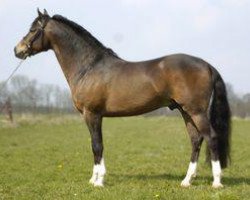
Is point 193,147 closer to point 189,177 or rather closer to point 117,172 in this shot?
point 189,177

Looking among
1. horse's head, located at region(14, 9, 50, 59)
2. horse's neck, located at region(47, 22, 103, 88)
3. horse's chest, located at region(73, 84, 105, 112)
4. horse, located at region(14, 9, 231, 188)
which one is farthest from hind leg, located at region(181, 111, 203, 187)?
horse's head, located at region(14, 9, 50, 59)

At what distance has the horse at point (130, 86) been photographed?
8516mm

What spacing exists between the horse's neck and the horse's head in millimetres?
206

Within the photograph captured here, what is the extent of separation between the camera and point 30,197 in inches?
308

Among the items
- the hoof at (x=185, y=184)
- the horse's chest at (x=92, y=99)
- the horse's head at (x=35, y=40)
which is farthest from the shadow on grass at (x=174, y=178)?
the horse's head at (x=35, y=40)

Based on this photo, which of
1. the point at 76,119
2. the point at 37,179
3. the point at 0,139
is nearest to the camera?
the point at 37,179

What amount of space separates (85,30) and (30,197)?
360 cm

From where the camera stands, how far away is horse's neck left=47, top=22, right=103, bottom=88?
9398 millimetres

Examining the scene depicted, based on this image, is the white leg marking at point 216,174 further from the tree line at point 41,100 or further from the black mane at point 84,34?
the tree line at point 41,100

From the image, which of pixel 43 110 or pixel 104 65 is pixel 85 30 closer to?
pixel 104 65

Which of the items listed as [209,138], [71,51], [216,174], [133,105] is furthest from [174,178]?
[71,51]

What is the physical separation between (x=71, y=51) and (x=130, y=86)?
1.57 meters

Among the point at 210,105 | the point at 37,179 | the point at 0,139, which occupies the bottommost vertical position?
the point at 0,139

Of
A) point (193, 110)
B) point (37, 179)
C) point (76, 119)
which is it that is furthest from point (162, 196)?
point (76, 119)
